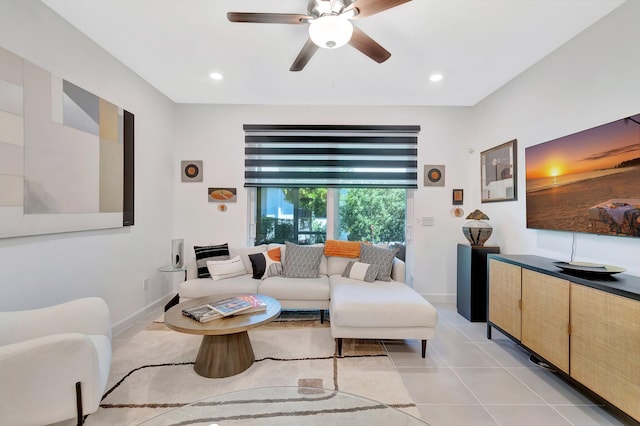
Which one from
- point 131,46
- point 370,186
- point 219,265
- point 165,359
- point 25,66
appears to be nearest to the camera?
point 25,66

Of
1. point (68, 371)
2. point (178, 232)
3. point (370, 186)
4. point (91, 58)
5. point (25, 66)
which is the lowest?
point (68, 371)

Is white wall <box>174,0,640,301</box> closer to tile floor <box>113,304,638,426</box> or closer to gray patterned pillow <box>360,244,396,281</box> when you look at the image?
gray patterned pillow <box>360,244,396,281</box>

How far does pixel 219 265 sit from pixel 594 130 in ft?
12.4

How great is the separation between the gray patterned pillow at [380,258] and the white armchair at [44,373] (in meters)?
2.58

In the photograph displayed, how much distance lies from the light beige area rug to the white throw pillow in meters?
0.73

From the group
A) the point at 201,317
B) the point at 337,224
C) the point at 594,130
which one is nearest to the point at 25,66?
the point at 201,317

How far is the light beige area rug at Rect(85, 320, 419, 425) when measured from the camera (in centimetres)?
182

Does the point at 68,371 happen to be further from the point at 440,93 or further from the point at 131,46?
the point at 440,93

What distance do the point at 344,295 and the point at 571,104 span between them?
8.66ft

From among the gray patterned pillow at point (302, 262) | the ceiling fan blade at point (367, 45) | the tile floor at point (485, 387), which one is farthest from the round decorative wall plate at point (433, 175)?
the ceiling fan blade at point (367, 45)

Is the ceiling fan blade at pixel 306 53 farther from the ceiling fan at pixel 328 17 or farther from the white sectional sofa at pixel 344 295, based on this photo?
the white sectional sofa at pixel 344 295

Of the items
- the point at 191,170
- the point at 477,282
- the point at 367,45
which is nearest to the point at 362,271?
the point at 477,282

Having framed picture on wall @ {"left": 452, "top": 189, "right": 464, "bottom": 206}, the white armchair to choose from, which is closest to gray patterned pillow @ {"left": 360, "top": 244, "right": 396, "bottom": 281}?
framed picture on wall @ {"left": 452, "top": 189, "right": 464, "bottom": 206}

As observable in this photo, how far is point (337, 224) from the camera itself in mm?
4148
